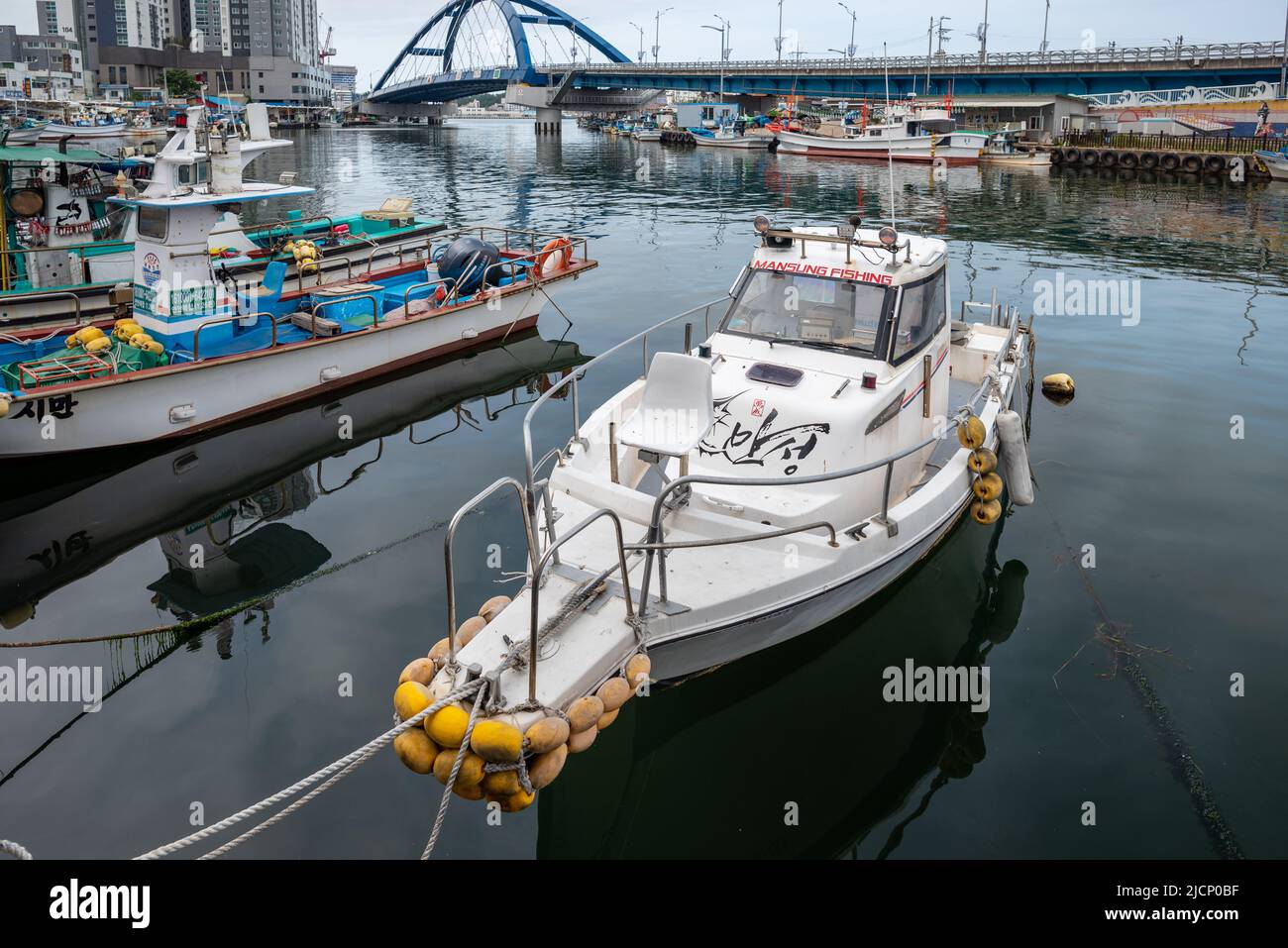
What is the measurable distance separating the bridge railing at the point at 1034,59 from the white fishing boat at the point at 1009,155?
1141 centimetres

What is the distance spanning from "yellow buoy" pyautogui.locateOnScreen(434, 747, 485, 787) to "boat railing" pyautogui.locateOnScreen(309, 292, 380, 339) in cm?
1250

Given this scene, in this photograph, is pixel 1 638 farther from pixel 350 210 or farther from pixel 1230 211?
pixel 1230 211

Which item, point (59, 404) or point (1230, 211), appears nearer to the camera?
point (59, 404)

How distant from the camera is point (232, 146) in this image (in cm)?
1772

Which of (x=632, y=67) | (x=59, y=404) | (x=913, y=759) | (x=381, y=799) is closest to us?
(x=381, y=799)

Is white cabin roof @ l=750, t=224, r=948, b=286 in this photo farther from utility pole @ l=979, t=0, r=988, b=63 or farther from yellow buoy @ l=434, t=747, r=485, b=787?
utility pole @ l=979, t=0, r=988, b=63

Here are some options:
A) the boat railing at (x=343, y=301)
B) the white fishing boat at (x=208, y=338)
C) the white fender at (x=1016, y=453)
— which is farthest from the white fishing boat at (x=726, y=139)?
the white fender at (x=1016, y=453)

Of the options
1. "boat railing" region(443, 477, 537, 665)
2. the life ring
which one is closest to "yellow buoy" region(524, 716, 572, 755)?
"boat railing" region(443, 477, 537, 665)

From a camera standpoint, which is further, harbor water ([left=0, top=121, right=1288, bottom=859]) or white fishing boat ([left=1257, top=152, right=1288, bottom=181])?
white fishing boat ([left=1257, top=152, right=1288, bottom=181])

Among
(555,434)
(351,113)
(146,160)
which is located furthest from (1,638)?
(351,113)

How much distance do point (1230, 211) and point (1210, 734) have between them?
40323 mm

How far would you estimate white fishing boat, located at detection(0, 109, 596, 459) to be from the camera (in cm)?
1364

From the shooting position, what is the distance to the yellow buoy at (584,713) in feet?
19.0
